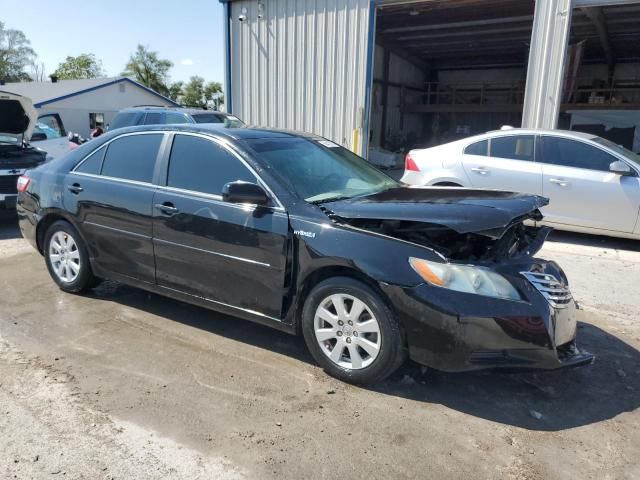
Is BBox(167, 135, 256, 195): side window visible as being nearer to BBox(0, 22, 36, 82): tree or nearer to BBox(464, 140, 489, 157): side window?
BBox(464, 140, 489, 157): side window

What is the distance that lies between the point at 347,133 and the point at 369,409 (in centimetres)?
929

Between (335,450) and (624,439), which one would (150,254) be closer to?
(335,450)

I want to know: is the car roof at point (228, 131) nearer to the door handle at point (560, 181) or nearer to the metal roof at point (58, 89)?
the door handle at point (560, 181)

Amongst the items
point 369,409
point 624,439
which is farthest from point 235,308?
point 624,439

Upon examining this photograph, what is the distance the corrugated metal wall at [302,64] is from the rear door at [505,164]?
171 inches

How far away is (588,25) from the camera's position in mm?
16312

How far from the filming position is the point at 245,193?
3541mm

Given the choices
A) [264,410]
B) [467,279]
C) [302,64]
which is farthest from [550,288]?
[302,64]

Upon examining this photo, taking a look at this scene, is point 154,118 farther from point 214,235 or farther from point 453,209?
point 453,209

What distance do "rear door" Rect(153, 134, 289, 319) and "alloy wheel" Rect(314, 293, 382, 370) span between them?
14.4 inches

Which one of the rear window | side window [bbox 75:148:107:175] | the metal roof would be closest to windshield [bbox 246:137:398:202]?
side window [bbox 75:148:107:175]

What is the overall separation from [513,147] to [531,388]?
15.9 feet

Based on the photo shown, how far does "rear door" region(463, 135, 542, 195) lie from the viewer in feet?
23.7

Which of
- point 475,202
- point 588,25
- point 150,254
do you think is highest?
point 588,25
